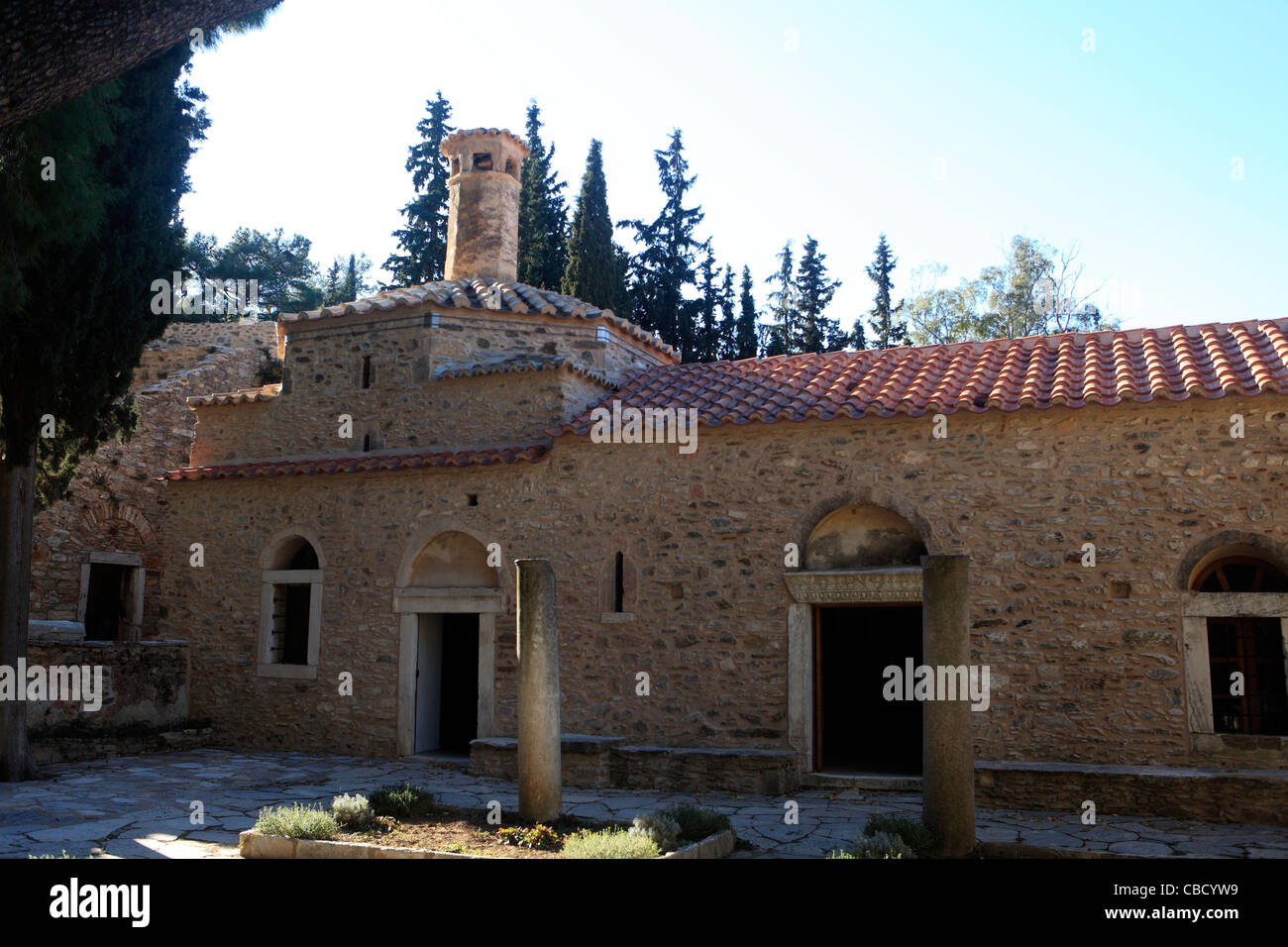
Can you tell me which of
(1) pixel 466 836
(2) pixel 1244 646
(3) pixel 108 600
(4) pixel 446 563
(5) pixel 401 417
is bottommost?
(1) pixel 466 836

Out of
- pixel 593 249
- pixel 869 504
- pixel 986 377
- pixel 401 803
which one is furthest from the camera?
pixel 593 249

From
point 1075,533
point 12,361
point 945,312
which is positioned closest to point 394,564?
point 12,361

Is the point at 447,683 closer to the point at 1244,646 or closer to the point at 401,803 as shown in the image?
the point at 401,803

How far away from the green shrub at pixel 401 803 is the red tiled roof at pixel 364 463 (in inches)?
178

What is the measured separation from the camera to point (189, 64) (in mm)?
10906

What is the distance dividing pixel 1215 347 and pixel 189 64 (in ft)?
37.5

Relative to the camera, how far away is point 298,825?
22.5 feet

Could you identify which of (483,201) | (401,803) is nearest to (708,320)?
(483,201)

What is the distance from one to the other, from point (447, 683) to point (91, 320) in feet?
21.5

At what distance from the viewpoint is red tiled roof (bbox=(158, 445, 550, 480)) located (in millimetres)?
11648

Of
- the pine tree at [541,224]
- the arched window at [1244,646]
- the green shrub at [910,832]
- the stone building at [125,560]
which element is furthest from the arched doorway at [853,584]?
the pine tree at [541,224]

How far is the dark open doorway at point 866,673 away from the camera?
14070 millimetres

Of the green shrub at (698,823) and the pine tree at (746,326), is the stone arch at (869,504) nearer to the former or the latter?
the green shrub at (698,823)
